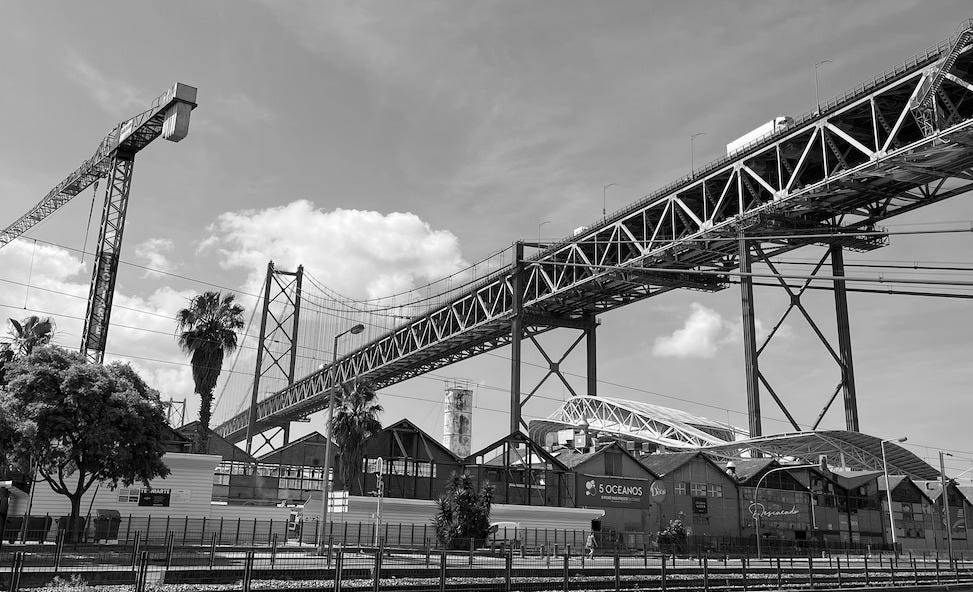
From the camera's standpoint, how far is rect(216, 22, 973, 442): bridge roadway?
159 feet

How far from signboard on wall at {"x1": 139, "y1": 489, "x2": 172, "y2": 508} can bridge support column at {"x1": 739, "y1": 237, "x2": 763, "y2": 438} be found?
1626 inches

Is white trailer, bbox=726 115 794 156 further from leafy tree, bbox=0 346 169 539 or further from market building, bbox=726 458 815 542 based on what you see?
leafy tree, bbox=0 346 169 539

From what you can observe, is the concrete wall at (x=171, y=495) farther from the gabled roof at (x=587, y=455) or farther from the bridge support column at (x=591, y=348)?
the bridge support column at (x=591, y=348)

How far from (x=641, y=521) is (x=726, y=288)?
2649 cm

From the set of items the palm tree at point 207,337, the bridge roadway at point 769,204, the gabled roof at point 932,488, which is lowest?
the gabled roof at point 932,488

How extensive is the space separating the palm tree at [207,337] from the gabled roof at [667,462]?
35631mm

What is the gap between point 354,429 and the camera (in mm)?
51469

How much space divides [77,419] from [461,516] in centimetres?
1954

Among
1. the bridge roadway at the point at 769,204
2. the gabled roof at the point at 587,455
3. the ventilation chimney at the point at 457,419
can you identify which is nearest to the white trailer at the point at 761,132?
the bridge roadway at the point at 769,204

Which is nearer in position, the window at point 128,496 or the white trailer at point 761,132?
the window at point 128,496

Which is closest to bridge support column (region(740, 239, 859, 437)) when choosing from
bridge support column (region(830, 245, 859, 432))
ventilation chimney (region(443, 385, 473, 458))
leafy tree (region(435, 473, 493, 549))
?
bridge support column (region(830, 245, 859, 432))

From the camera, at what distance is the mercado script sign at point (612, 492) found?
62.1m

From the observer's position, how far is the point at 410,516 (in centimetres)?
5138

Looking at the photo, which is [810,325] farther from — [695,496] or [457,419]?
[457,419]
